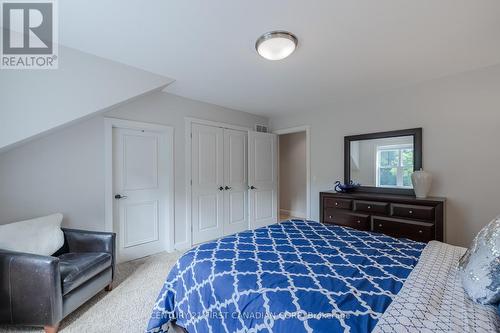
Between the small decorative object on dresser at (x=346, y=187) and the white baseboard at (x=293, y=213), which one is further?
the white baseboard at (x=293, y=213)

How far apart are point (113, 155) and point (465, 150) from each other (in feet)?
14.2

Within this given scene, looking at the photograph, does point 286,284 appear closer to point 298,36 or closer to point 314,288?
point 314,288

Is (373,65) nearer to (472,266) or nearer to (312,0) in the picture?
(312,0)

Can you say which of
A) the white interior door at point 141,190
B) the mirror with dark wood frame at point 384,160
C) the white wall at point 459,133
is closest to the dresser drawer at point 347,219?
the mirror with dark wood frame at point 384,160

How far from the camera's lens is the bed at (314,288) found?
91 centimetres

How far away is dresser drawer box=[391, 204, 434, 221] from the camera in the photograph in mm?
2482

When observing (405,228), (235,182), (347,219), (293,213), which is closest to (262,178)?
(235,182)

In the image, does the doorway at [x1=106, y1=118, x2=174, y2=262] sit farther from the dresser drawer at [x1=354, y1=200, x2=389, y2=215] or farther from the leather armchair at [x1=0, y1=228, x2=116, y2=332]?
the dresser drawer at [x1=354, y1=200, x2=389, y2=215]

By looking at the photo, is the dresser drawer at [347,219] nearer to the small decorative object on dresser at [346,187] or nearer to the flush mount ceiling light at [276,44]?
the small decorative object on dresser at [346,187]

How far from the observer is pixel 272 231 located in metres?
2.09

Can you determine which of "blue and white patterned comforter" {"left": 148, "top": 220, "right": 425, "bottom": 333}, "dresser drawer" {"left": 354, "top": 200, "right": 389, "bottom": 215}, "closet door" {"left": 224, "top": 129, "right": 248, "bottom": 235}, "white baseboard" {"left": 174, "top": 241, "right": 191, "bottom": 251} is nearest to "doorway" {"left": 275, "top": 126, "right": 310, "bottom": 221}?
"closet door" {"left": 224, "top": 129, "right": 248, "bottom": 235}

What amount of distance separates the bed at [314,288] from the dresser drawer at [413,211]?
0.95 m

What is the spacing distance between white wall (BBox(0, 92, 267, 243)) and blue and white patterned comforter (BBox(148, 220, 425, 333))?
5.72ft

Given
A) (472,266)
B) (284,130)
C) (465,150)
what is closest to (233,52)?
(472,266)
